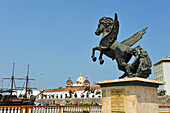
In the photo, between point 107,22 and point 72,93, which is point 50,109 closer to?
point 107,22

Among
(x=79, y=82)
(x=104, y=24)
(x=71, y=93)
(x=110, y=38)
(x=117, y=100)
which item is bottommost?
(x=71, y=93)

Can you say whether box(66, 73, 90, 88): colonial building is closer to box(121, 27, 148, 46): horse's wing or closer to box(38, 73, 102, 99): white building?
box(38, 73, 102, 99): white building

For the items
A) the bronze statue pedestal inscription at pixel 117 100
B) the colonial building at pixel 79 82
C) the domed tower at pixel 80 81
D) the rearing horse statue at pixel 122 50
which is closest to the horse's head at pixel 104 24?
the rearing horse statue at pixel 122 50

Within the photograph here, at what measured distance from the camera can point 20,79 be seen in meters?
64.8

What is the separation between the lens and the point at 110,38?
26.2ft

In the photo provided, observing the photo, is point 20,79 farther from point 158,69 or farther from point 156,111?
point 156,111

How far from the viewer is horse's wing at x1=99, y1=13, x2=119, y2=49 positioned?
7681mm

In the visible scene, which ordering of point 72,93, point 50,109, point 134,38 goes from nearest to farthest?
1. point 134,38
2. point 50,109
3. point 72,93

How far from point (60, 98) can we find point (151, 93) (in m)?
68.0

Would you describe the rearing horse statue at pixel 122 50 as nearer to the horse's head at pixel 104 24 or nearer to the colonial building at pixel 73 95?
the horse's head at pixel 104 24

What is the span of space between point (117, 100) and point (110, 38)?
106 inches

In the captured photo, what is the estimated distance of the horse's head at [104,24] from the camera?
824 cm

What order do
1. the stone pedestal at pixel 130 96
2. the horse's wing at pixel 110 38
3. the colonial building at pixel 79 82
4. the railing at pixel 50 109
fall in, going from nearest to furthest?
the stone pedestal at pixel 130 96, the horse's wing at pixel 110 38, the railing at pixel 50 109, the colonial building at pixel 79 82

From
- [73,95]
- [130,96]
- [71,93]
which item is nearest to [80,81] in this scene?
[71,93]
